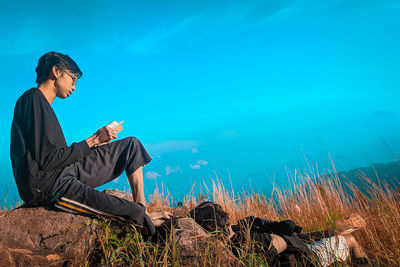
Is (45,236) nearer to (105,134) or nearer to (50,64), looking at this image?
(105,134)

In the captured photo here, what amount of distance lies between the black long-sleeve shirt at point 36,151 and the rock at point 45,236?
192mm

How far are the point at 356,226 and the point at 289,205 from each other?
180 cm

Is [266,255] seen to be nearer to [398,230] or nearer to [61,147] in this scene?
[398,230]

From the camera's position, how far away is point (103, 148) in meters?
3.47

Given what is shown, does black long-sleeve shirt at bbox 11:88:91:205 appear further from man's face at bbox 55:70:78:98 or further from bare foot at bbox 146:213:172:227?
bare foot at bbox 146:213:172:227

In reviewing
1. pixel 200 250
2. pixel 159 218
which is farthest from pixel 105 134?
pixel 200 250

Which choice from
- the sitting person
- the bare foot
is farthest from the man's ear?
the sitting person

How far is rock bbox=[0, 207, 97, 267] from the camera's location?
267cm

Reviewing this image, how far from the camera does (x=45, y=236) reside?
2.88 metres

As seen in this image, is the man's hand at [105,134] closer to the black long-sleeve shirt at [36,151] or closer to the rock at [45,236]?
the black long-sleeve shirt at [36,151]

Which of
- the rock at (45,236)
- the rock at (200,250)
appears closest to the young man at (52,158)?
the rock at (45,236)

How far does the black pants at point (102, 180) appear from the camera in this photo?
9.59ft

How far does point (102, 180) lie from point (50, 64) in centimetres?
133

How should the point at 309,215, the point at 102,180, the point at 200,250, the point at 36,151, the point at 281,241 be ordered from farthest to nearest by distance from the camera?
1. the point at 309,215
2. the point at 102,180
3. the point at 281,241
4. the point at 36,151
5. the point at 200,250
